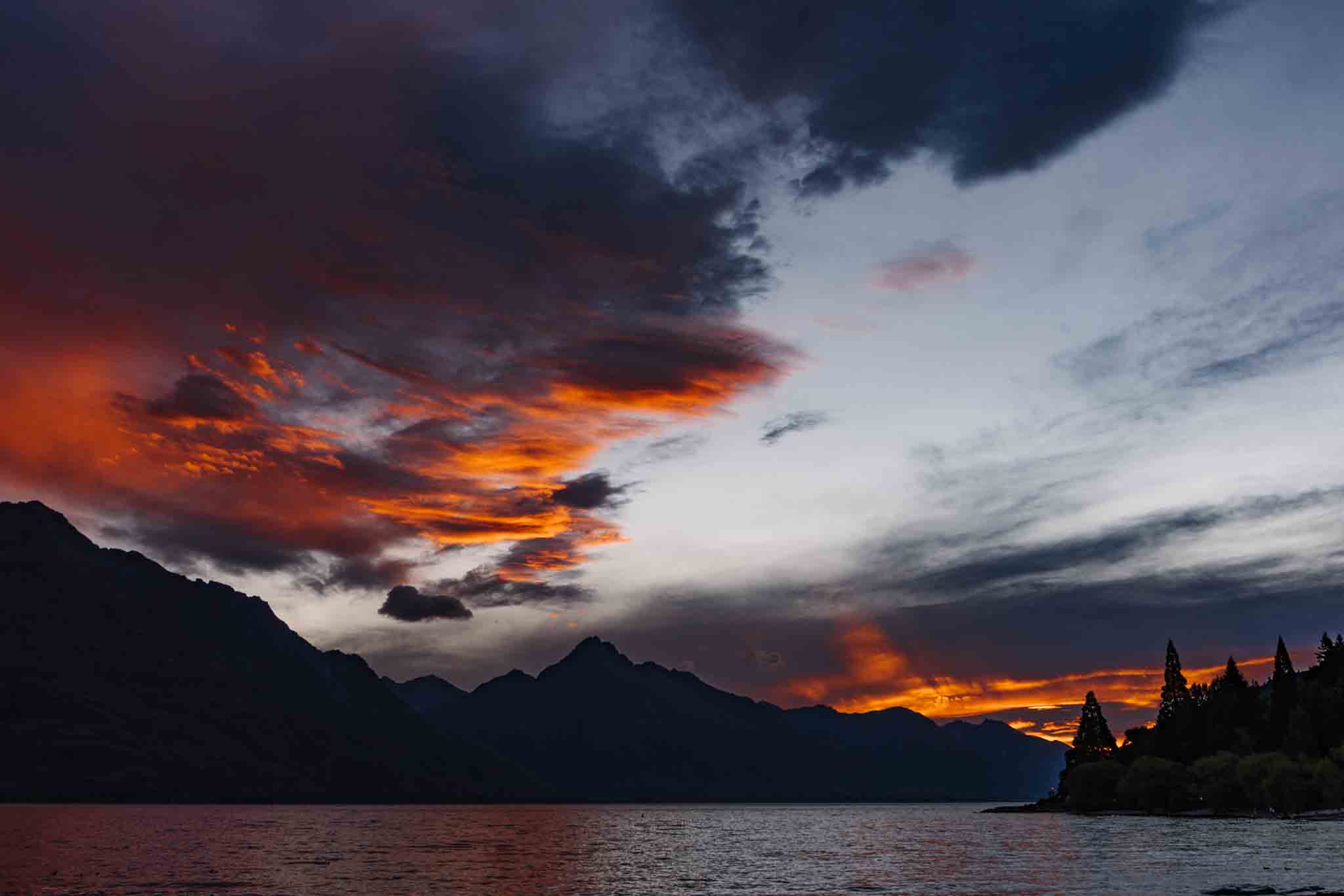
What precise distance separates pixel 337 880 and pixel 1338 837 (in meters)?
134

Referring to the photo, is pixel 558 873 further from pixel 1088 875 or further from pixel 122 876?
pixel 1088 875

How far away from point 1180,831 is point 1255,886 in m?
117

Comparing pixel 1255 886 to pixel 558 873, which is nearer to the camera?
pixel 1255 886

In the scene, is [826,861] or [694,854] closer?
[826,861]

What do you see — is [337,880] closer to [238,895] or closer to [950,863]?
[238,895]

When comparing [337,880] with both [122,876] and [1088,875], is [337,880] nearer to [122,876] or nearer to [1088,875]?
[122,876]

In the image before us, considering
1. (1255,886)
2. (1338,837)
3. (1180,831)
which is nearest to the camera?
(1255,886)

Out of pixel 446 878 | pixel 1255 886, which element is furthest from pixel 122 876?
pixel 1255 886

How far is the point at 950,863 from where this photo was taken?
143125 mm

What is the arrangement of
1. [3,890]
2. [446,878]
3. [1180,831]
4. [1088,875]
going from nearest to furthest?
[3,890]
[1088,875]
[446,878]
[1180,831]

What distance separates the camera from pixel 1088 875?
367ft

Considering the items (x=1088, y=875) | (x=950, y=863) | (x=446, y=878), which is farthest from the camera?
(x=950, y=863)

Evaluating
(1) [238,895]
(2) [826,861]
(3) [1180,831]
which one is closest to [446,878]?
(1) [238,895]

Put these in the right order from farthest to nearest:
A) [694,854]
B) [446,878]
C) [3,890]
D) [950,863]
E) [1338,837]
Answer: [694,854]
[1338,837]
[950,863]
[446,878]
[3,890]
